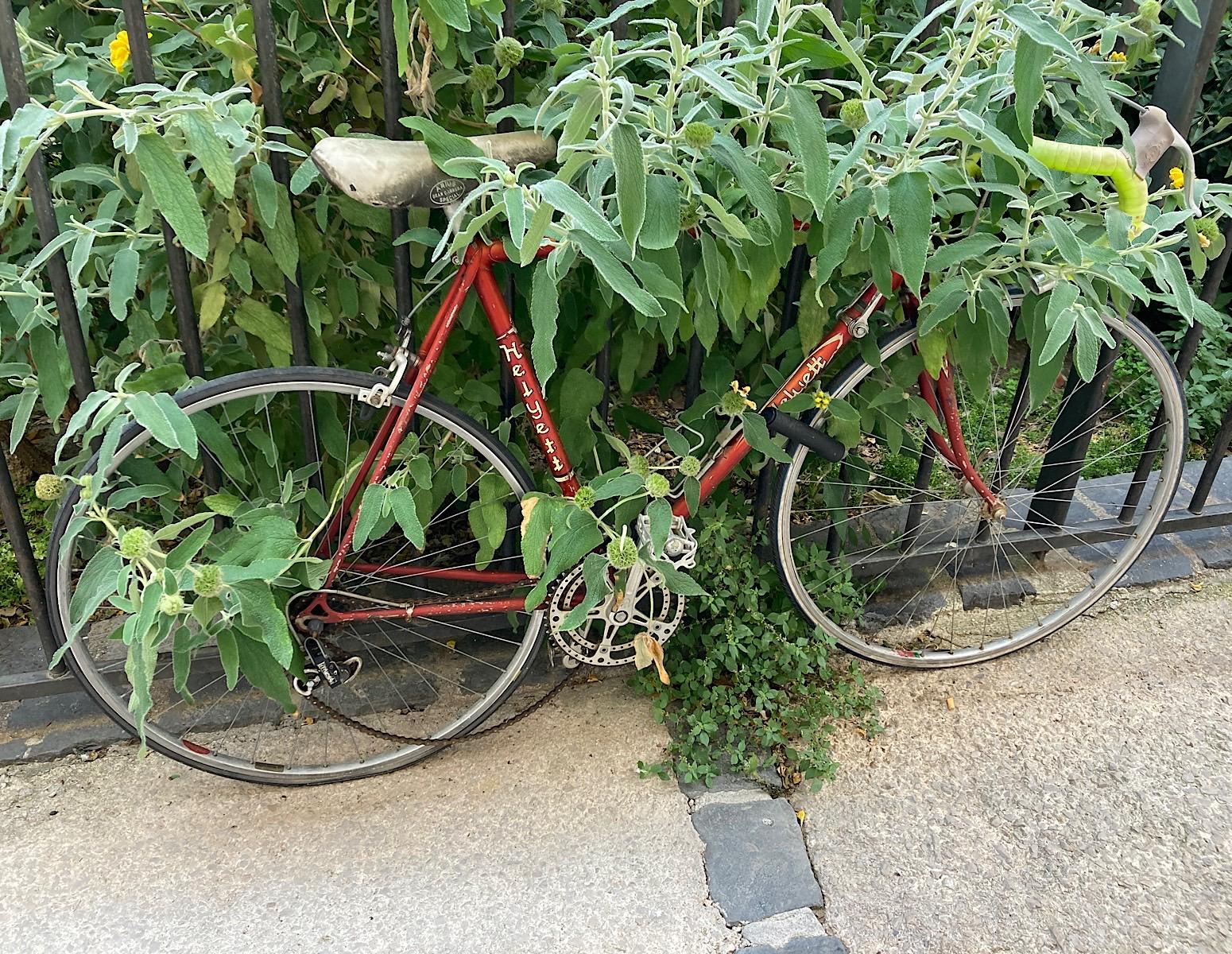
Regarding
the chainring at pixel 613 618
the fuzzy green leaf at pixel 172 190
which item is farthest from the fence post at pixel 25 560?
the chainring at pixel 613 618

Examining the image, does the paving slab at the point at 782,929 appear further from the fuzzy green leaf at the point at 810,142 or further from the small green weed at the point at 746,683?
the fuzzy green leaf at the point at 810,142

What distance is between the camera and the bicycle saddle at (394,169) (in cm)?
175

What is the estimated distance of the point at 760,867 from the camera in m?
2.18

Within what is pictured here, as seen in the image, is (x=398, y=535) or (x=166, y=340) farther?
(x=398, y=535)

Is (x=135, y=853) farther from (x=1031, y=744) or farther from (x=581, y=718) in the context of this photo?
(x=1031, y=744)

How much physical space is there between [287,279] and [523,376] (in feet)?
1.78

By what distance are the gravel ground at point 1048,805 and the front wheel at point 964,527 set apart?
6.3 inches

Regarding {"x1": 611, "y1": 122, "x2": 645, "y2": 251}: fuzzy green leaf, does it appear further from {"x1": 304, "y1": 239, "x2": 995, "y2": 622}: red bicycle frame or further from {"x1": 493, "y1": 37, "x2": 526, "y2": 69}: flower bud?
{"x1": 493, "y1": 37, "x2": 526, "y2": 69}: flower bud

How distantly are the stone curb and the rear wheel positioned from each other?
1.94ft

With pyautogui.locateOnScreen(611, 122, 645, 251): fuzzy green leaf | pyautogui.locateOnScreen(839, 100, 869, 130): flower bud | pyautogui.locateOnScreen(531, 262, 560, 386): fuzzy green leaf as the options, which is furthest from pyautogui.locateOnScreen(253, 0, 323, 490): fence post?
pyautogui.locateOnScreen(839, 100, 869, 130): flower bud

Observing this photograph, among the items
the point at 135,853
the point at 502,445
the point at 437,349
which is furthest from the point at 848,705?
the point at 135,853

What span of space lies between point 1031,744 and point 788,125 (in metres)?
1.74

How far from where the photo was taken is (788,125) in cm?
178

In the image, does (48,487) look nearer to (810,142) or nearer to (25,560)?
(25,560)
